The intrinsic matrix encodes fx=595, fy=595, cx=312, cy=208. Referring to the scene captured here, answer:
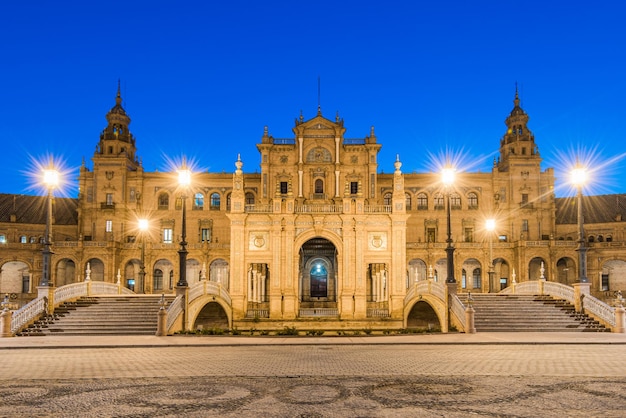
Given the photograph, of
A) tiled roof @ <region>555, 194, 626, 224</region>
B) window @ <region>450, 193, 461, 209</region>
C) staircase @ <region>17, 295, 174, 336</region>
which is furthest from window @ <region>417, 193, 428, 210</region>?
staircase @ <region>17, 295, 174, 336</region>

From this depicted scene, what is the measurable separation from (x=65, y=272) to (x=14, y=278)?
6.32 m

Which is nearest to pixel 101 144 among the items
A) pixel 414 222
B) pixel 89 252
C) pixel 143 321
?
pixel 89 252

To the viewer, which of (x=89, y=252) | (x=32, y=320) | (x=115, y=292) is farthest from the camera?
(x=89, y=252)

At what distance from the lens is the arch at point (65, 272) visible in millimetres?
68188

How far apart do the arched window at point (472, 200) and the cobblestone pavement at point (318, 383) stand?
182 feet

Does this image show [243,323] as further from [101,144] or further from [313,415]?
[101,144]

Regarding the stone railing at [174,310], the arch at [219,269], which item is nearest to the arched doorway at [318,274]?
the arch at [219,269]

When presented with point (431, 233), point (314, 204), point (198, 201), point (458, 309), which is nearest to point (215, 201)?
point (198, 201)

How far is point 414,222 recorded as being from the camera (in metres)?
71.4

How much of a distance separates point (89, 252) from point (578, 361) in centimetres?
5994

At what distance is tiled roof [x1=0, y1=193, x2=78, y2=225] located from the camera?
72875 mm

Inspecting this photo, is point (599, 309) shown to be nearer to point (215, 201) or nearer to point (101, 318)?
point (101, 318)

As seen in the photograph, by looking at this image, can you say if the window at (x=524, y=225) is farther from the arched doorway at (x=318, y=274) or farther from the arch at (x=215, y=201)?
the arch at (x=215, y=201)

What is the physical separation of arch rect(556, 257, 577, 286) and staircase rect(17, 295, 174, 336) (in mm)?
51118
